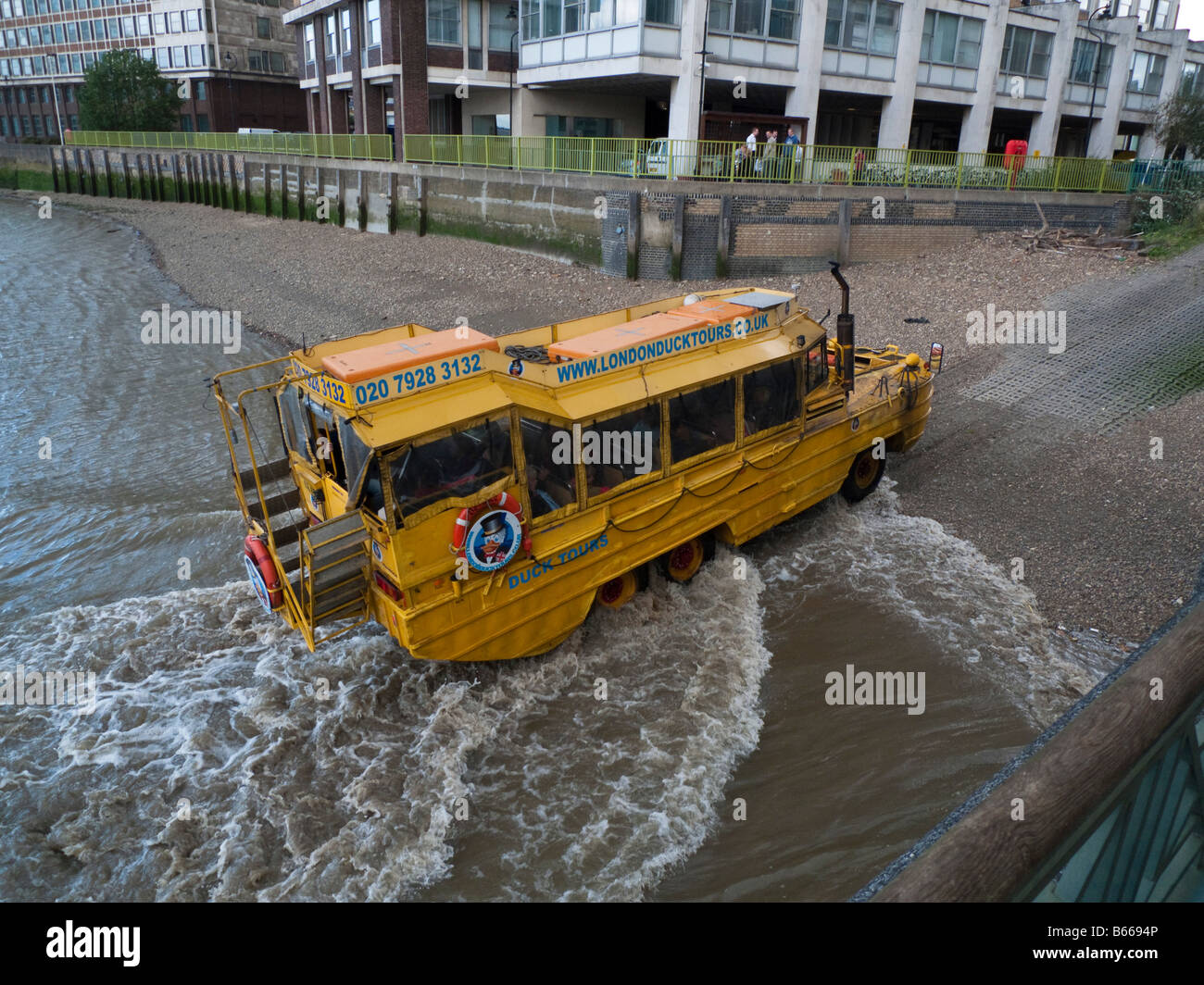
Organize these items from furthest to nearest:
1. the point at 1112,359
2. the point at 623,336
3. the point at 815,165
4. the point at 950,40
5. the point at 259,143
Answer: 1. the point at 259,143
2. the point at 950,40
3. the point at 815,165
4. the point at 1112,359
5. the point at 623,336

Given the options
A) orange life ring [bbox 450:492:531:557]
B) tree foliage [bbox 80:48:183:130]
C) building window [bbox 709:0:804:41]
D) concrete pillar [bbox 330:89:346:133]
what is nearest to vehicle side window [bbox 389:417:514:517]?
orange life ring [bbox 450:492:531:557]

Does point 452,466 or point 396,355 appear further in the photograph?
point 396,355

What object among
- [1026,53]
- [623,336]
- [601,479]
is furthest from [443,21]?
[601,479]

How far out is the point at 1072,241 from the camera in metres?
20.8

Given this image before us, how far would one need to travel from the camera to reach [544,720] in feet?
23.7

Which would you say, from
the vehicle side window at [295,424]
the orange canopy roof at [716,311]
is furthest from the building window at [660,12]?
the vehicle side window at [295,424]

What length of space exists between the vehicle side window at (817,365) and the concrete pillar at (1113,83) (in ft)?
107

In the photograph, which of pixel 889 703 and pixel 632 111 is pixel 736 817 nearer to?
pixel 889 703

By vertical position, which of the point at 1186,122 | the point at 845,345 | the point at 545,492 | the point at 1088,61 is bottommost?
the point at 545,492

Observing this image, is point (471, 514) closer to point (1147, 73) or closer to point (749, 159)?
point (749, 159)

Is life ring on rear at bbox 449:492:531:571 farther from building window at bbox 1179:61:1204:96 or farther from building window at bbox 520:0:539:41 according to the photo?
building window at bbox 1179:61:1204:96

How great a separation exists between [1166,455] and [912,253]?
11766 millimetres

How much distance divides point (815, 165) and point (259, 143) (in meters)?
29.9

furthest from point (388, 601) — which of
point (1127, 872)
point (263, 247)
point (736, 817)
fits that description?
point (263, 247)
